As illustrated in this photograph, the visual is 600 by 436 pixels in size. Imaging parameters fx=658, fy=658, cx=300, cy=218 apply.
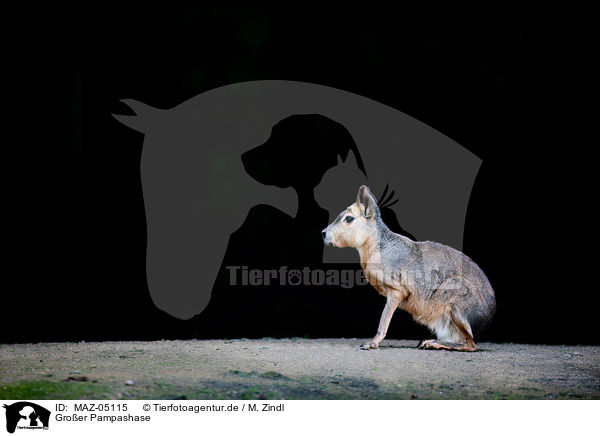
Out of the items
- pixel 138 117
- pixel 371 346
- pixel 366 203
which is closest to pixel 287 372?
pixel 371 346

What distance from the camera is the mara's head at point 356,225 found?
7.37 m

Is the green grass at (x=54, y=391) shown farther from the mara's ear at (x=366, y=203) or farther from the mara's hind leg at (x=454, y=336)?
the mara's hind leg at (x=454, y=336)

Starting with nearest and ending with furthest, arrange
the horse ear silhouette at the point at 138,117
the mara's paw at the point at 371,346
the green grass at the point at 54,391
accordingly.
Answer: the green grass at the point at 54,391 < the mara's paw at the point at 371,346 < the horse ear silhouette at the point at 138,117

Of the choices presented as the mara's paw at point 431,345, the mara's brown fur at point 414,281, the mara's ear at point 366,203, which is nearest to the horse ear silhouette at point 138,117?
the mara's brown fur at point 414,281

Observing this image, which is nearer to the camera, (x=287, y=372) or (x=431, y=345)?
(x=287, y=372)

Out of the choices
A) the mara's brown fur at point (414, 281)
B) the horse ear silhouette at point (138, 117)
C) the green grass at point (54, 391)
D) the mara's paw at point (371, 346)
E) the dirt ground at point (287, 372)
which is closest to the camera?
the green grass at point (54, 391)

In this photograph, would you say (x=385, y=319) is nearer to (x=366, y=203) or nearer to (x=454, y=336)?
(x=454, y=336)

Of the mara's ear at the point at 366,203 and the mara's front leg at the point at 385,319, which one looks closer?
the mara's front leg at the point at 385,319

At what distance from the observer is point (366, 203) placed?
741cm

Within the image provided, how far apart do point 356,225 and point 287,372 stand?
7.27 ft

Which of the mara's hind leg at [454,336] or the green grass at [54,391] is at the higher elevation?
the mara's hind leg at [454,336]
